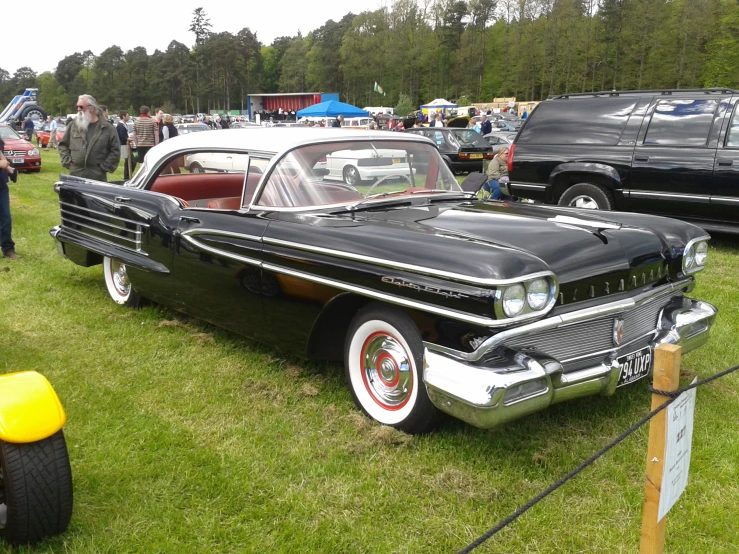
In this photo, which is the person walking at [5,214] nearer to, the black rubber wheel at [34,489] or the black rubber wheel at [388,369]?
the black rubber wheel at [388,369]

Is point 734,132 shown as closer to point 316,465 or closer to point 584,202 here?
point 584,202

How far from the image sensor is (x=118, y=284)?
222 inches

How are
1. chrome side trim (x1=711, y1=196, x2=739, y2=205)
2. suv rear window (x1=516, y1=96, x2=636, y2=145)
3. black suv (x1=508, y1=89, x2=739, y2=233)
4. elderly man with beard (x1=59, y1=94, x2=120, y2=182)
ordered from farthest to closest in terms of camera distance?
1. suv rear window (x1=516, y1=96, x2=636, y2=145)
2. elderly man with beard (x1=59, y1=94, x2=120, y2=182)
3. black suv (x1=508, y1=89, x2=739, y2=233)
4. chrome side trim (x1=711, y1=196, x2=739, y2=205)

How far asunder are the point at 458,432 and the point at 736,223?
5.33 m

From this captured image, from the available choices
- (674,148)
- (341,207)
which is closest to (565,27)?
(674,148)

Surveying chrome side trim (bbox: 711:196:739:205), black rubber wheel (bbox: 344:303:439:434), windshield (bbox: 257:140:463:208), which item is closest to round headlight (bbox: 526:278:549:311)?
black rubber wheel (bbox: 344:303:439:434)

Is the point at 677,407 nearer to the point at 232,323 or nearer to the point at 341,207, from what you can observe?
the point at 341,207

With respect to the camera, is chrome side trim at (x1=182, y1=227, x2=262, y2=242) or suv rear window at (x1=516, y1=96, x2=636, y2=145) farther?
suv rear window at (x1=516, y1=96, x2=636, y2=145)

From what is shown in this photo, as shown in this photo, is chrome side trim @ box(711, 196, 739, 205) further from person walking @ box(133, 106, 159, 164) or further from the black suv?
person walking @ box(133, 106, 159, 164)

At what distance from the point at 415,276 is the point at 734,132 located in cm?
576

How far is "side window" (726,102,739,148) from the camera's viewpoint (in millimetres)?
7020

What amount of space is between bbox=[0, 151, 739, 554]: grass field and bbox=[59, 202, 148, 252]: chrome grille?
847mm

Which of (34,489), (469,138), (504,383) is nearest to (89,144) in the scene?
(34,489)

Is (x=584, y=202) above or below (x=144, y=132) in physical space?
below
